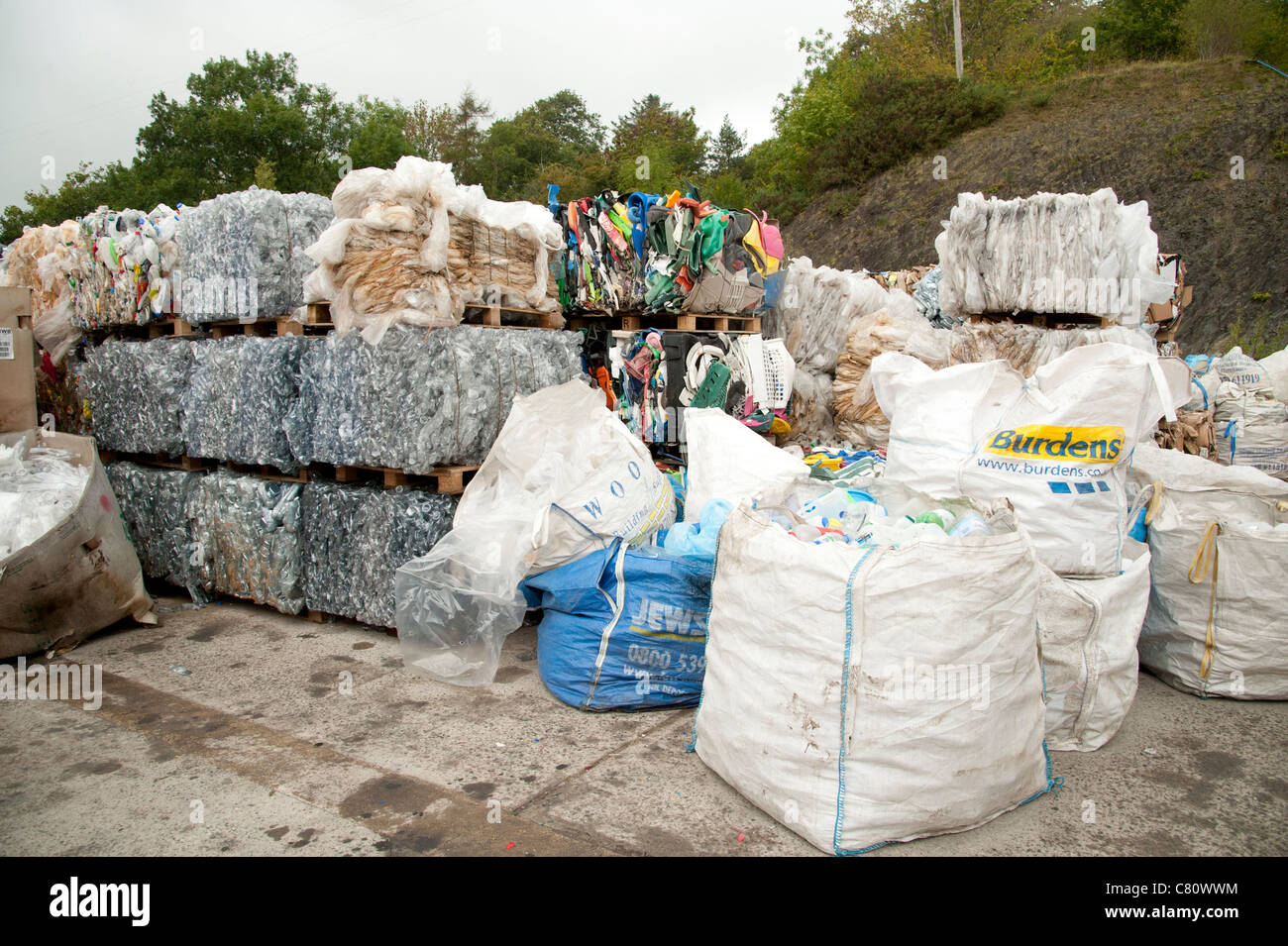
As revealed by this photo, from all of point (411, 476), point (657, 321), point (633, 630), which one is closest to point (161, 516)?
point (411, 476)

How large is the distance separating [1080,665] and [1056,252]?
9.89ft

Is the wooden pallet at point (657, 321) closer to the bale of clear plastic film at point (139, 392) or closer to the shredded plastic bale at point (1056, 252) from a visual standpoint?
the shredded plastic bale at point (1056, 252)

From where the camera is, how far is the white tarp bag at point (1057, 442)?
2.90 meters

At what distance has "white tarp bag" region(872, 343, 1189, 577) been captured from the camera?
2898 mm

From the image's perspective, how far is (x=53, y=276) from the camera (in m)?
5.72

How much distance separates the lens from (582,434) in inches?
143

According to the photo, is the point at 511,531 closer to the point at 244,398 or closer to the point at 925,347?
the point at 244,398

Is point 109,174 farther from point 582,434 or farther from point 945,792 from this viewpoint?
point 945,792

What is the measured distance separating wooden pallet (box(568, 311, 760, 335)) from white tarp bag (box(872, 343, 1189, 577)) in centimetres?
201

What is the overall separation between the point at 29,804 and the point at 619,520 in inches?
82.4

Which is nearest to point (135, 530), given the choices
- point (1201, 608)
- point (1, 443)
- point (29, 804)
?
point (1, 443)

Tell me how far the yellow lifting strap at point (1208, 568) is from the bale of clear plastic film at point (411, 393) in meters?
2.82

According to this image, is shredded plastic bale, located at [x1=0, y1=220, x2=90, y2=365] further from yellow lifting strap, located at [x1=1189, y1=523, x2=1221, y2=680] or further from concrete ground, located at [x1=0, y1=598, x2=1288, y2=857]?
yellow lifting strap, located at [x1=1189, y1=523, x2=1221, y2=680]

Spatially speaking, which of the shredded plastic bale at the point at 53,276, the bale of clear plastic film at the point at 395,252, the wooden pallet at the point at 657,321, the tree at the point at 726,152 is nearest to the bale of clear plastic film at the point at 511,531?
the bale of clear plastic film at the point at 395,252
